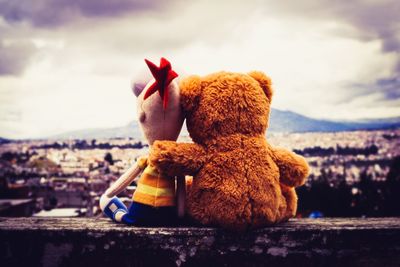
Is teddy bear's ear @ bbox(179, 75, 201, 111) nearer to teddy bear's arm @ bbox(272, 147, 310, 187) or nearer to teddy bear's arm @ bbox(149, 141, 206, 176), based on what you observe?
teddy bear's arm @ bbox(149, 141, 206, 176)

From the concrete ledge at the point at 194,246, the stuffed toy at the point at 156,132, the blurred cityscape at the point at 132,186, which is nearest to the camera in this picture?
the concrete ledge at the point at 194,246

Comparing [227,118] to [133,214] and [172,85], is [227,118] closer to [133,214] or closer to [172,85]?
[172,85]

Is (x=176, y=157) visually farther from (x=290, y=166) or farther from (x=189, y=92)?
(x=290, y=166)

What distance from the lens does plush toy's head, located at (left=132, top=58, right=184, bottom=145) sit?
2.03 metres

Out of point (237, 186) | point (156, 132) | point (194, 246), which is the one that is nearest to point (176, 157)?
point (156, 132)

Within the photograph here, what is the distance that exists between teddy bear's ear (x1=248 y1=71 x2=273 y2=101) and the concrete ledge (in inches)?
28.7

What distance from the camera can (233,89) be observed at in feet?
6.88

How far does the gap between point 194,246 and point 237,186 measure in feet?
A: 1.15

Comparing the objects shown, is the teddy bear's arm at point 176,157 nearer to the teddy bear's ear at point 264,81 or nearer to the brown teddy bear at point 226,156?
the brown teddy bear at point 226,156

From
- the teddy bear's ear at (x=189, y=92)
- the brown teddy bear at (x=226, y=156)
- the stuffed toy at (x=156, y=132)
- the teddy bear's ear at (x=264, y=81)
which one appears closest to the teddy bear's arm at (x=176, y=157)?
the brown teddy bear at (x=226, y=156)

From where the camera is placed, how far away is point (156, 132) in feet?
7.01

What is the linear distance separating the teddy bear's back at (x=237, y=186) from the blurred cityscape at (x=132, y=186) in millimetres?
260

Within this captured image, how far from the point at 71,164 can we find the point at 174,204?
84.3 meters

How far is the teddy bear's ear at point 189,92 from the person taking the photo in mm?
2066
